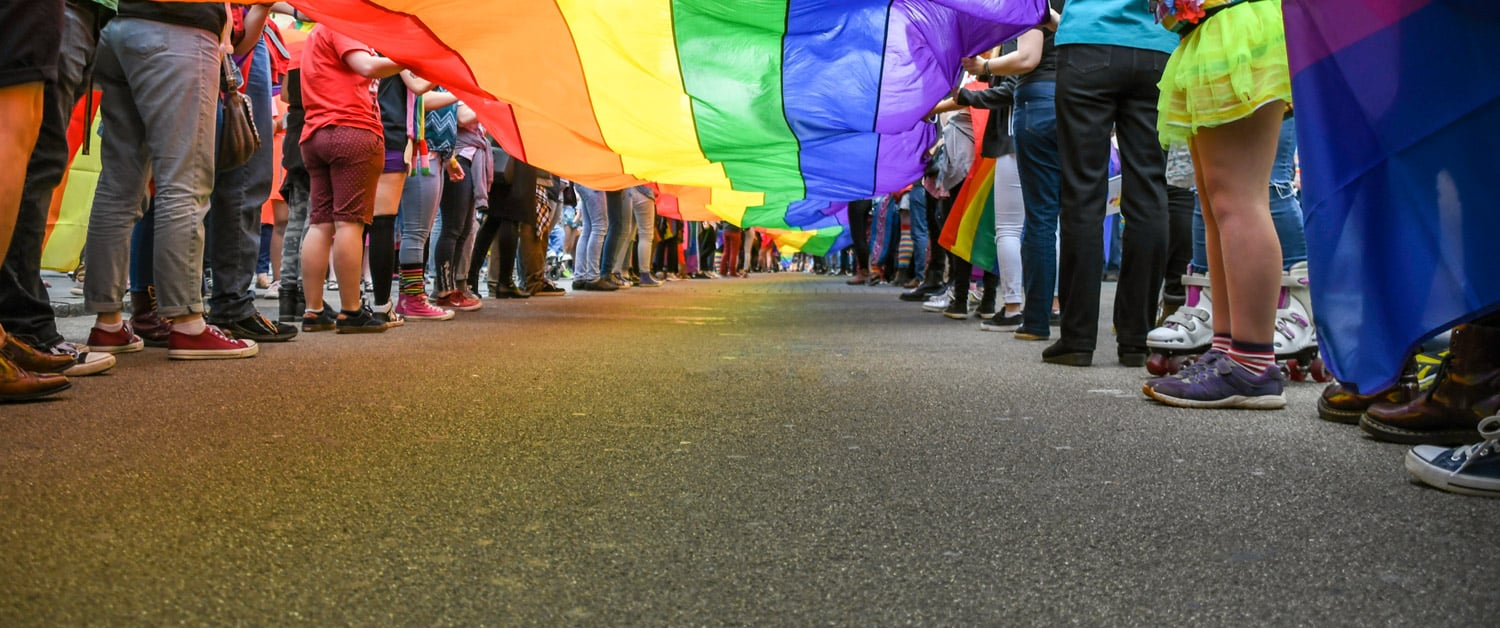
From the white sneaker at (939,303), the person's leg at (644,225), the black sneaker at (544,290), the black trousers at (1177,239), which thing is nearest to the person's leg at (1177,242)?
the black trousers at (1177,239)

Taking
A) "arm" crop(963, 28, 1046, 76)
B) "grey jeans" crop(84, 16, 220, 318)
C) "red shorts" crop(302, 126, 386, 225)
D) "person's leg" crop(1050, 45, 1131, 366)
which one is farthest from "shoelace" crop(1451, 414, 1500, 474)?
"red shorts" crop(302, 126, 386, 225)

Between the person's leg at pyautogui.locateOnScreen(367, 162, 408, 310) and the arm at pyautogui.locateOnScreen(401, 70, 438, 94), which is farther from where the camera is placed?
the person's leg at pyautogui.locateOnScreen(367, 162, 408, 310)

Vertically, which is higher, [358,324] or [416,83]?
[416,83]

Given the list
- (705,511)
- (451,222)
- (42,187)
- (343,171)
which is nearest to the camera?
(705,511)

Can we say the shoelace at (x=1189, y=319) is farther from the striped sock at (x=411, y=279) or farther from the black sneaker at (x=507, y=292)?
the black sneaker at (x=507, y=292)

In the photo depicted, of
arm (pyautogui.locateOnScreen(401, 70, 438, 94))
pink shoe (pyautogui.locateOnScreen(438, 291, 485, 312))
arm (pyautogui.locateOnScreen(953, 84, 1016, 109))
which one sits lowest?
pink shoe (pyautogui.locateOnScreen(438, 291, 485, 312))

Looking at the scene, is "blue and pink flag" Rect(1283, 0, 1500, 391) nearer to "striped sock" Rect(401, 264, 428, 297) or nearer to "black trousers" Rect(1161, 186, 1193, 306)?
"black trousers" Rect(1161, 186, 1193, 306)

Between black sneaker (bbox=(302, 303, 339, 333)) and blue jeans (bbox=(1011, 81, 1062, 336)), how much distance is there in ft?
10.8

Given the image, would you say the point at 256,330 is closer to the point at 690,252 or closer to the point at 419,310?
the point at 419,310

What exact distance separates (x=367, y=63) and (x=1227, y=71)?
3.32 metres

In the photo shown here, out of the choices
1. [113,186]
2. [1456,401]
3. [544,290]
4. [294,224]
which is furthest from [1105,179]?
[544,290]

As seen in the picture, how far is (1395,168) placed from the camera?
5.50ft

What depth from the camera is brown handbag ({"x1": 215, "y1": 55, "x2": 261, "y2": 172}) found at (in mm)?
3457

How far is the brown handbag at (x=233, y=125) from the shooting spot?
3.46 meters
